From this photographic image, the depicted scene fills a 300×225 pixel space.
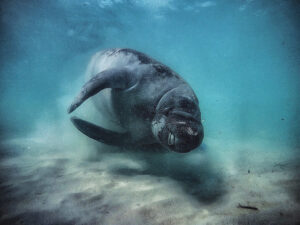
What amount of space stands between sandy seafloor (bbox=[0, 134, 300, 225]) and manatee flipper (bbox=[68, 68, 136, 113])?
1.32 m

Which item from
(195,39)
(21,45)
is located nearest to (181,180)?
(21,45)

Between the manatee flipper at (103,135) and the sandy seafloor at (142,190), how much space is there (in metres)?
0.46

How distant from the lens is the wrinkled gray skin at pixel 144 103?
101 inches

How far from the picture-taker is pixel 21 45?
2102 centimetres

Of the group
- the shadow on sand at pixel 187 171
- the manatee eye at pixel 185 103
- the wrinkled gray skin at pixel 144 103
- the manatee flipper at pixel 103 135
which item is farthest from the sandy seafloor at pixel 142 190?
the manatee eye at pixel 185 103

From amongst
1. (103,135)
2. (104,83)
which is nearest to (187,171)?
(103,135)

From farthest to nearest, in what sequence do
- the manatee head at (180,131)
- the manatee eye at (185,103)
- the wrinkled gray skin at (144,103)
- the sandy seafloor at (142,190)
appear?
the manatee eye at (185,103), the wrinkled gray skin at (144,103), the manatee head at (180,131), the sandy seafloor at (142,190)

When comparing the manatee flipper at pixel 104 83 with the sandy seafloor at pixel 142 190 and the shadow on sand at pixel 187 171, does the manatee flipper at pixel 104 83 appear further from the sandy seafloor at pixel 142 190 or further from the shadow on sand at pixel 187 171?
the shadow on sand at pixel 187 171

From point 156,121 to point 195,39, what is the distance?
31748mm

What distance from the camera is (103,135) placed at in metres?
3.83

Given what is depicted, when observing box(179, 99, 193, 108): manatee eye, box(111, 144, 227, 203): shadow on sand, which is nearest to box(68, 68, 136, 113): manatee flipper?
box(179, 99, 193, 108): manatee eye

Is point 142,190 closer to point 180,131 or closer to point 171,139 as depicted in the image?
point 171,139

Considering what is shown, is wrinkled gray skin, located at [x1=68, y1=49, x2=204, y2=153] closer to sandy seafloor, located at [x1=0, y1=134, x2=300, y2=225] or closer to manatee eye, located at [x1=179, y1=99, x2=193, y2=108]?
manatee eye, located at [x1=179, y1=99, x2=193, y2=108]

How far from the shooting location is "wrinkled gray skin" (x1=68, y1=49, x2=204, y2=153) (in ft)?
8.45
